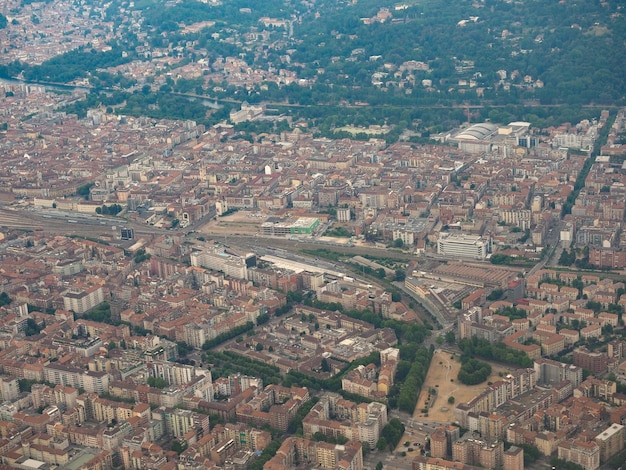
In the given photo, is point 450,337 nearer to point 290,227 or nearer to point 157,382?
point 157,382

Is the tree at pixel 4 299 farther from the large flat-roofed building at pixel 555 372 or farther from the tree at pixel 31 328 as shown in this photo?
the large flat-roofed building at pixel 555 372

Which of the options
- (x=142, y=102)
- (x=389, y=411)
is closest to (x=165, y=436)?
(x=389, y=411)

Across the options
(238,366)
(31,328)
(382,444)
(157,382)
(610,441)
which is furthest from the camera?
(31,328)

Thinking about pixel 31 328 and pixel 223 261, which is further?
pixel 223 261

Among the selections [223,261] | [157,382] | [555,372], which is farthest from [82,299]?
[555,372]

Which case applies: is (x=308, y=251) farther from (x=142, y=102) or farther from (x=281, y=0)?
(x=281, y=0)

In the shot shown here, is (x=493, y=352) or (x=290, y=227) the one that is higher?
(x=290, y=227)

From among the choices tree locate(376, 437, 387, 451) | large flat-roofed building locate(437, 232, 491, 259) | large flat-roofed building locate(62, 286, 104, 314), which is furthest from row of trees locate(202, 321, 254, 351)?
large flat-roofed building locate(437, 232, 491, 259)
